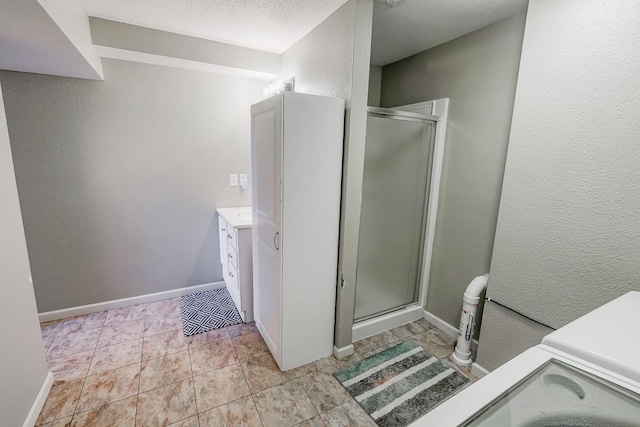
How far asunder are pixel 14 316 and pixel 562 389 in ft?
7.79

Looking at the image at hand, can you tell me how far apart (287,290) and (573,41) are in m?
2.05

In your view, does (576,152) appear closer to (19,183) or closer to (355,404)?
(355,404)

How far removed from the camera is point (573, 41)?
1417 mm

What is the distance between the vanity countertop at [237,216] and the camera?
2377 millimetres

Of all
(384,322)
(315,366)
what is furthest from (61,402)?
(384,322)

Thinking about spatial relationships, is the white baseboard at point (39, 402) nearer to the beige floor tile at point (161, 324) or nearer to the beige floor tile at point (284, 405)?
the beige floor tile at point (161, 324)

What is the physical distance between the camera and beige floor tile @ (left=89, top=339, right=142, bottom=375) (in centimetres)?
201

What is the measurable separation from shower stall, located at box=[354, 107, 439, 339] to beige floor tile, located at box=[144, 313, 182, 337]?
160 cm

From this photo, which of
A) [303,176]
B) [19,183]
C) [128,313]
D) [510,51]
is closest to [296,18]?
[303,176]

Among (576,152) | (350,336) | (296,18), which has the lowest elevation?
(350,336)

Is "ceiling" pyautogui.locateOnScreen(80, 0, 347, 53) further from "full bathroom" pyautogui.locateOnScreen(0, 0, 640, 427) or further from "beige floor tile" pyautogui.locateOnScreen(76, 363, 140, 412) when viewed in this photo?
"beige floor tile" pyautogui.locateOnScreen(76, 363, 140, 412)

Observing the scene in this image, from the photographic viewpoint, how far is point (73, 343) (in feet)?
7.41

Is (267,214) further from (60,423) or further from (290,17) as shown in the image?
(60,423)

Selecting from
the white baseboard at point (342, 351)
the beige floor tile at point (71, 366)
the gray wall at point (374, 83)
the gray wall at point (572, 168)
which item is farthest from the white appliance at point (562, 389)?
the gray wall at point (374, 83)
